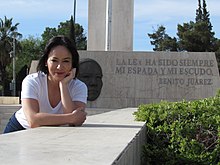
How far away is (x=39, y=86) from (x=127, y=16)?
45.3 feet

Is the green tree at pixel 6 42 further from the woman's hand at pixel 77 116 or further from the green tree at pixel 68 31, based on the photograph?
the woman's hand at pixel 77 116

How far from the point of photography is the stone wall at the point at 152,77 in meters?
15.6

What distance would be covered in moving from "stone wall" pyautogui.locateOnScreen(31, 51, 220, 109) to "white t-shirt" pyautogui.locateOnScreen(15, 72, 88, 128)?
37.4ft

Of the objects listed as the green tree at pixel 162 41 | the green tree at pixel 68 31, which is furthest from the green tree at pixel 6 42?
Result: the green tree at pixel 162 41

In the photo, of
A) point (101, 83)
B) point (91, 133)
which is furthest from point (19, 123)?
point (101, 83)

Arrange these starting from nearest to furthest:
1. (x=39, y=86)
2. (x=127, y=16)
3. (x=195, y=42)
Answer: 1. (x=39, y=86)
2. (x=127, y=16)
3. (x=195, y=42)

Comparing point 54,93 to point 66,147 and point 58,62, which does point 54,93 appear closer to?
point 58,62

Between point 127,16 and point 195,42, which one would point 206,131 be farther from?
point 195,42

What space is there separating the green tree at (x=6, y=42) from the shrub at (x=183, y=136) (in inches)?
1815

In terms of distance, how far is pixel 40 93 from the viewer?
3.88m

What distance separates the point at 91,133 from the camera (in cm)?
336

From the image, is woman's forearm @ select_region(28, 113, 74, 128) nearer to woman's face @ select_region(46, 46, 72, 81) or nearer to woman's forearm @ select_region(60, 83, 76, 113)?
woman's forearm @ select_region(60, 83, 76, 113)

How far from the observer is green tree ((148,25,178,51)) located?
49.7 metres

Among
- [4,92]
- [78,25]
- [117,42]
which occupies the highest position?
[78,25]
